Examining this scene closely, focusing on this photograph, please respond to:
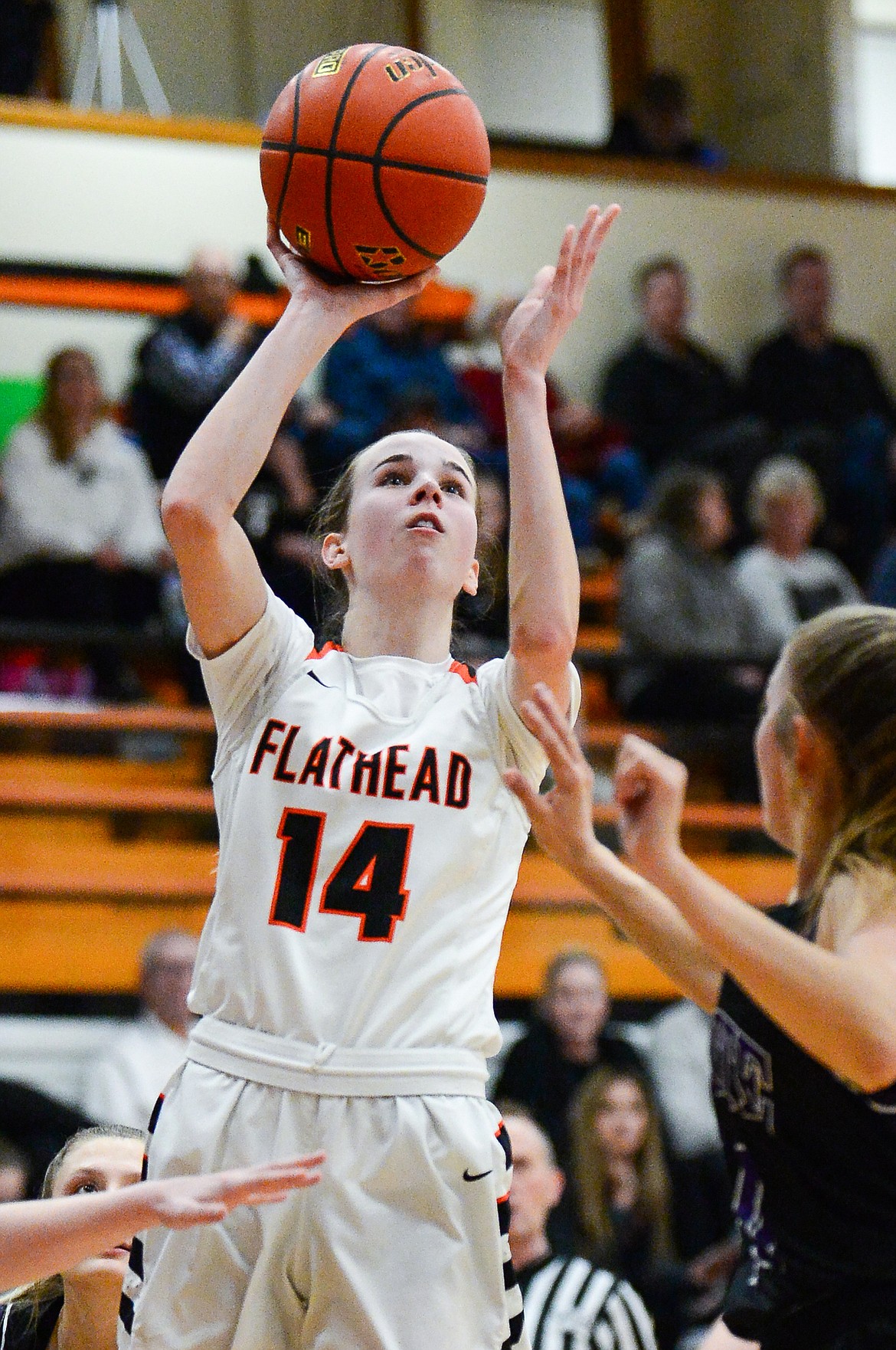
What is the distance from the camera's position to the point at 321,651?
292 centimetres

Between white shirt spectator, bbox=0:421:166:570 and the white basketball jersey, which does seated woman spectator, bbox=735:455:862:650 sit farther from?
the white basketball jersey

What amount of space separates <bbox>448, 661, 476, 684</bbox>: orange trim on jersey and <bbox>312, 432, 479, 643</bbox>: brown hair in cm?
27

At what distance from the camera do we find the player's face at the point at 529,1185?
15.4 ft

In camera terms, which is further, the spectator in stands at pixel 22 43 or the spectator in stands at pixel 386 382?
the spectator in stands at pixel 22 43

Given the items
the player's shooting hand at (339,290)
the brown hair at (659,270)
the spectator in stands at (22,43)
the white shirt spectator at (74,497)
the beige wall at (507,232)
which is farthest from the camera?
the brown hair at (659,270)

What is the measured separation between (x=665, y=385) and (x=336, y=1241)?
8.00 metres

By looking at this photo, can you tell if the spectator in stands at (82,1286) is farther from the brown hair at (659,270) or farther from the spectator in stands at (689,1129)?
the brown hair at (659,270)

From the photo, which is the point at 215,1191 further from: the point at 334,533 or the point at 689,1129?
the point at 689,1129

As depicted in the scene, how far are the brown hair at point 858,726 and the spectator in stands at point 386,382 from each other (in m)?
5.56

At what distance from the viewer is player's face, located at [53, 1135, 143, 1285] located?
3139 mm

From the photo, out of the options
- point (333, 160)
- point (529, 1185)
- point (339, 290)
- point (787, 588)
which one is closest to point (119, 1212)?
point (339, 290)

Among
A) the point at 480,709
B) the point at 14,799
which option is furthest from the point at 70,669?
the point at 480,709

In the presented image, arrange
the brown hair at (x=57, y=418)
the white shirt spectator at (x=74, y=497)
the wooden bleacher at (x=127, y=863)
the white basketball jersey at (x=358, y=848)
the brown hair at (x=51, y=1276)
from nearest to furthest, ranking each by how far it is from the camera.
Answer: the white basketball jersey at (x=358, y=848) → the brown hair at (x=51, y=1276) → the wooden bleacher at (x=127, y=863) → the white shirt spectator at (x=74, y=497) → the brown hair at (x=57, y=418)

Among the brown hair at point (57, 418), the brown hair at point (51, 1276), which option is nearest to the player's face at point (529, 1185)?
the brown hair at point (51, 1276)
